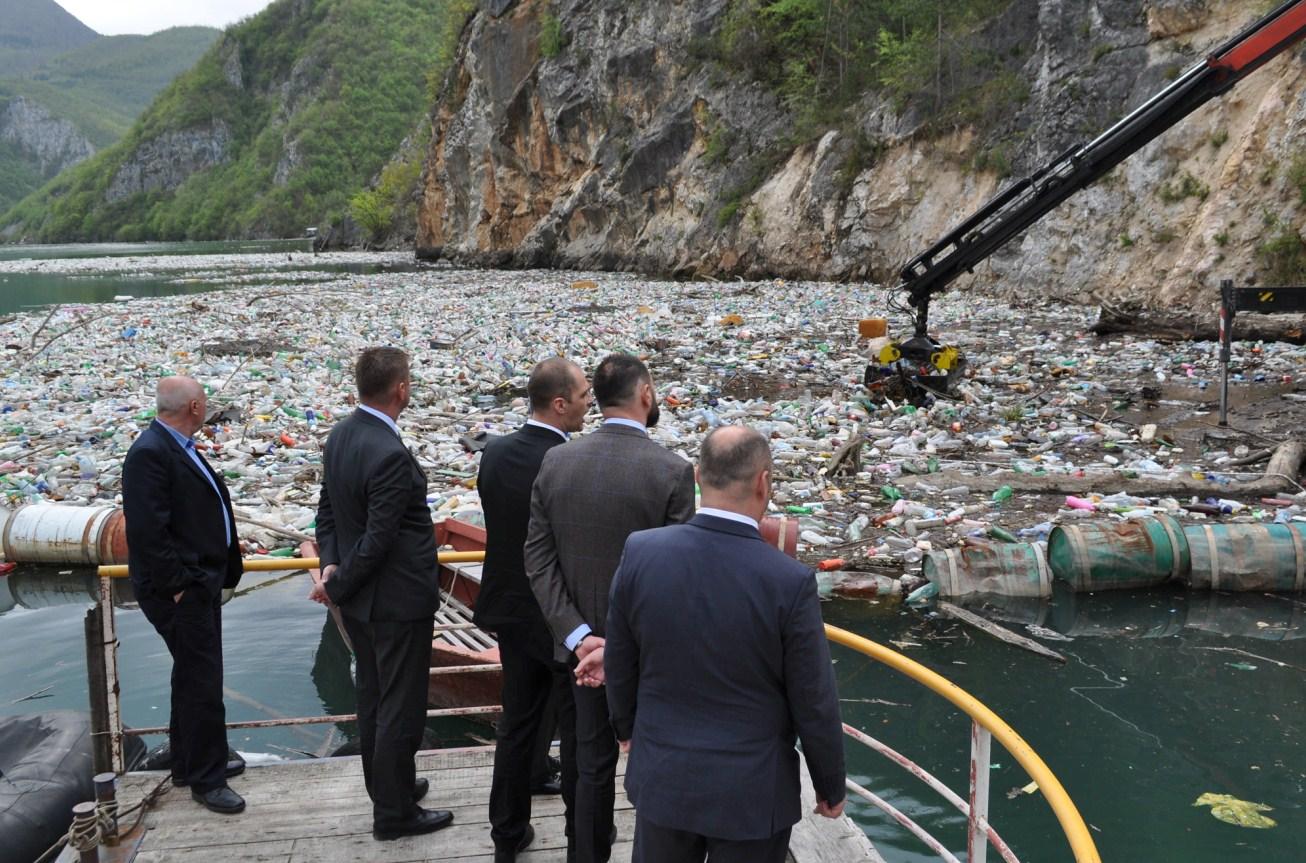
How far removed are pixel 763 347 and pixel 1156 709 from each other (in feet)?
34.9

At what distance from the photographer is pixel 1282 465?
8117 millimetres

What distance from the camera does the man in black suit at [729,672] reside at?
6.40 ft

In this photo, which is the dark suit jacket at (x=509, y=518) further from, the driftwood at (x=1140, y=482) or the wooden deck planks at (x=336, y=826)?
the driftwood at (x=1140, y=482)

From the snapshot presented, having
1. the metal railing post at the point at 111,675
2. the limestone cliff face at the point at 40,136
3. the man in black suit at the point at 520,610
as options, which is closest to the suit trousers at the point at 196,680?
the metal railing post at the point at 111,675

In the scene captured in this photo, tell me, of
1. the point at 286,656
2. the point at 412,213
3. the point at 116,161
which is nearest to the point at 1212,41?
the point at 286,656

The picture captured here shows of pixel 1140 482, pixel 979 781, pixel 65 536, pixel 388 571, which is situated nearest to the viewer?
pixel 979 781

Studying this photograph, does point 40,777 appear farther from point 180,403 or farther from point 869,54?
point 869,54

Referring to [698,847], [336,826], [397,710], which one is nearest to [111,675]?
[336,826]

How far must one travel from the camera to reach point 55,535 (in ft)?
25.4

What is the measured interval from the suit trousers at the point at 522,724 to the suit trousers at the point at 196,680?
3.40ft

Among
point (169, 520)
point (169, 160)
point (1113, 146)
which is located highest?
point (169, 160)

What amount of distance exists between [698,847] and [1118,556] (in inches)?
214

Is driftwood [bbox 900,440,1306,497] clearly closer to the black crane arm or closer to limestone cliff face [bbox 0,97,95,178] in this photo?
the black crane arm

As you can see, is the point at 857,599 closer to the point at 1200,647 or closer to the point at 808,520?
the point at 808,520
